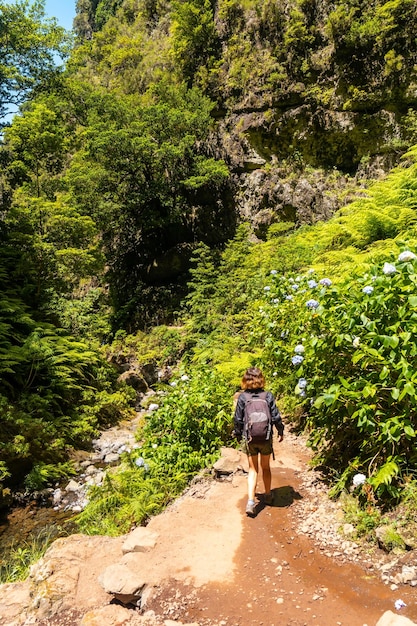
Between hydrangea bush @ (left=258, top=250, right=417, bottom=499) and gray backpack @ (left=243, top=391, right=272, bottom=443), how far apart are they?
1.64 feet

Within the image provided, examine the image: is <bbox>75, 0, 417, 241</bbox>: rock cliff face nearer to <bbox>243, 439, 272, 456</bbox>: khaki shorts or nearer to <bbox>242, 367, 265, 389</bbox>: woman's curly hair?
<bbox>242, 367, 265, 389</bbox>: woman's curly hair

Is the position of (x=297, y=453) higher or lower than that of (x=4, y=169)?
lower

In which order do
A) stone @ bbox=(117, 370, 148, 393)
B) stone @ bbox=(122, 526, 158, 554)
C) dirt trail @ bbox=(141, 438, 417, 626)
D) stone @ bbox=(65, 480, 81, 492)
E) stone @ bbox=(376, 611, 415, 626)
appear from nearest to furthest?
stone @ bbox=(376, 611, 415, 626) < dirt trail @ bbox=(141, 438, 417, 626) < stone @ bbox=(122, 526, 158, 554) < stone @ bbox=(65, 480, 81, 492) < stone @ bbox=(117, 370, 148, 393)

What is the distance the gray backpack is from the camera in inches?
157

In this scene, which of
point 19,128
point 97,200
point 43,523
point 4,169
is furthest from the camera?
point 97,200

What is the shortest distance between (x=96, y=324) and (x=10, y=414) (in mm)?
7644

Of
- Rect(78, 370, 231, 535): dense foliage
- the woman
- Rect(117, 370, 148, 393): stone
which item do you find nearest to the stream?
Rect(78, 370, 231, 535): dense foliage

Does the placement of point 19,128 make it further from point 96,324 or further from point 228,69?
point 228,69

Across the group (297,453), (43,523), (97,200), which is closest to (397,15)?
(97,200)

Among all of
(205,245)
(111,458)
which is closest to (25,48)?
(205,245)

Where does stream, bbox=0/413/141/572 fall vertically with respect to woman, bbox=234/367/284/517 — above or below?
below

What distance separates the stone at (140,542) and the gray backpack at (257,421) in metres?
1.25

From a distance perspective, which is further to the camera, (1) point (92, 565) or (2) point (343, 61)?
(2) point (343, 61)

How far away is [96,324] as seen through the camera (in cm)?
1617
